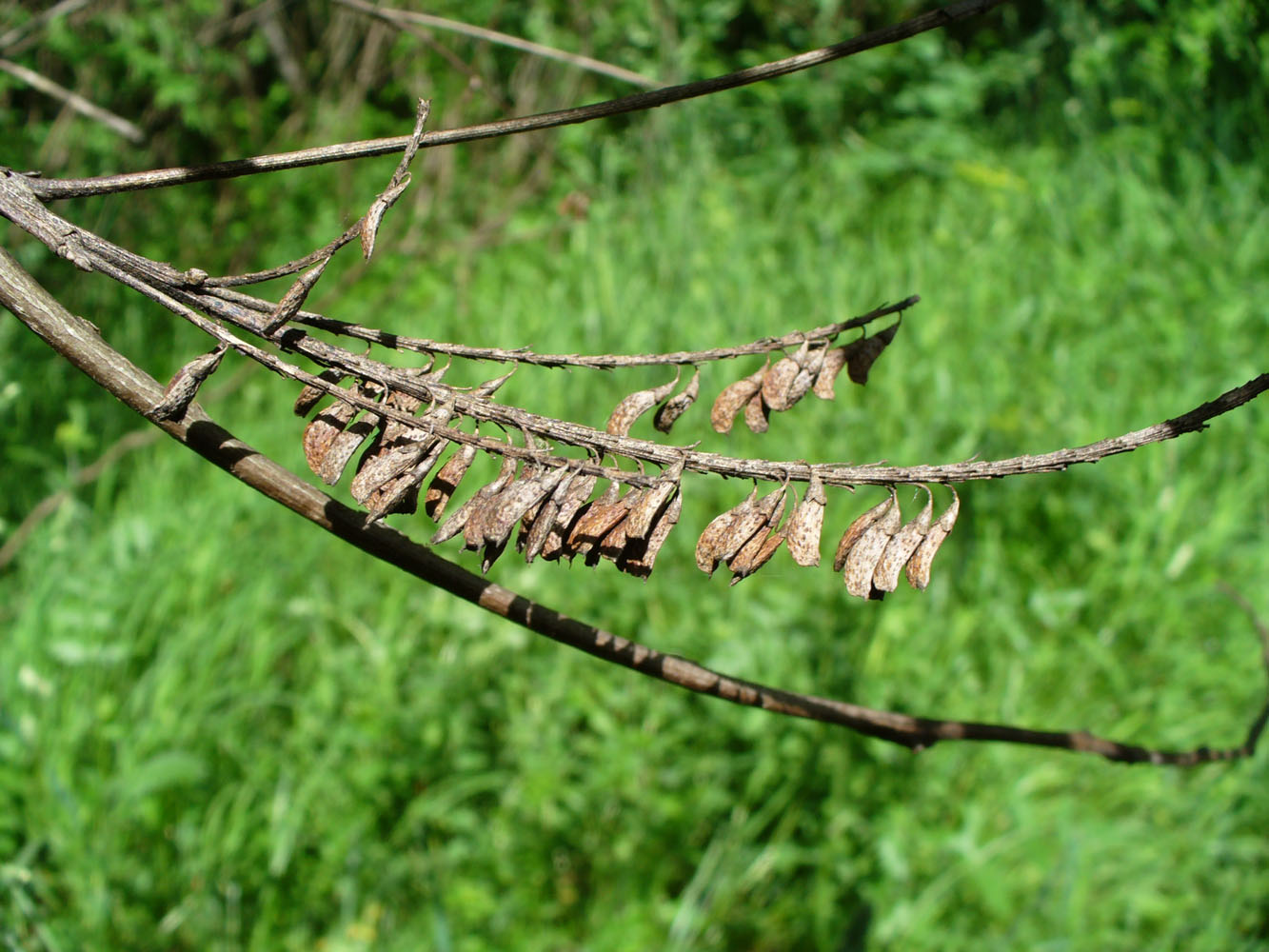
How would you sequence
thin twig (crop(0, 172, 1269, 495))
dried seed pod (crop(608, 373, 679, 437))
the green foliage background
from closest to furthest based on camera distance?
1. thin twig (crop(0, 172, 1269, 495))
2. dried seed pod (crop(608, 373, 679, 437))
3. the green foliage background

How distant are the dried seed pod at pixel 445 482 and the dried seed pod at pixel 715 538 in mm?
155

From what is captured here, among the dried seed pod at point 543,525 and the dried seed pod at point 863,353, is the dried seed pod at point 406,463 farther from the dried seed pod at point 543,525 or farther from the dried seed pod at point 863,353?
the dried seed pod at point 863,353

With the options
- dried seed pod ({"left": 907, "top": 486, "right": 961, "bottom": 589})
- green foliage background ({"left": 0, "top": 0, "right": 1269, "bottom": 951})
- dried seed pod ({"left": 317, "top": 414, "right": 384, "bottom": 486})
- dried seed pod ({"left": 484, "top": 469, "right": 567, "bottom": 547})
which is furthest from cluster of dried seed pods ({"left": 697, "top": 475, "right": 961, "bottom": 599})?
green foliage background ({"left": 0, "top": 0, "right": 1269, "bottom": 951})

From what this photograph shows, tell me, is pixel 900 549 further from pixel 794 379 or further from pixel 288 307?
pixel 288 307

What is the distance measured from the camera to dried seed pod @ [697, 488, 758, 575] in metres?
0.61

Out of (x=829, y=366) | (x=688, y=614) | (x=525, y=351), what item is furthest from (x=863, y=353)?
(x=688, y=614)

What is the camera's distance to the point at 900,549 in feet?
1.98

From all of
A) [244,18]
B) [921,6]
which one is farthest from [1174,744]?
[921,6]

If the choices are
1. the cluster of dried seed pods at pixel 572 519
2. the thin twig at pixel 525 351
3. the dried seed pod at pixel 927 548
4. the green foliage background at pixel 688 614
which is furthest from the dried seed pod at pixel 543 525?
the green foliage background at pixel 688 614

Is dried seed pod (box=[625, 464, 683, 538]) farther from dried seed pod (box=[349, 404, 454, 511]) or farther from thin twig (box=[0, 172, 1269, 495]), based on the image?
dried seed pod (box=[349, 404, 454, 511])

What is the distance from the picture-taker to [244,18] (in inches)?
150

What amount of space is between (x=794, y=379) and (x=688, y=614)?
65.5 inches

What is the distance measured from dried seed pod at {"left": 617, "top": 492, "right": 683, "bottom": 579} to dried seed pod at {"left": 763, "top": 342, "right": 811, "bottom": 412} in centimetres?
21

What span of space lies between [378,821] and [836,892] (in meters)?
0.97
